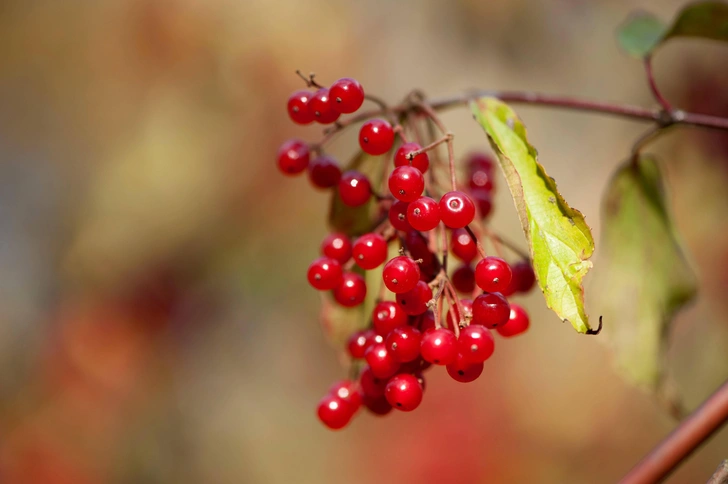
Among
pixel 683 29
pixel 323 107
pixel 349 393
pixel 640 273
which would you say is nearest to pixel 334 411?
pixel 349 393

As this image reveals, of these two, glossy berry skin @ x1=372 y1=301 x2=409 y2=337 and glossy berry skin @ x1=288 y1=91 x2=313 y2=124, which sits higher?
glossy berry skin @ x1=288 y1=91 x2=313 y2=124

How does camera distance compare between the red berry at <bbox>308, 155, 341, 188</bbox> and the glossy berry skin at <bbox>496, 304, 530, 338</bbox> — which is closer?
the glossy berry skin at <bbox>496, 304, 530, 338</bbox>

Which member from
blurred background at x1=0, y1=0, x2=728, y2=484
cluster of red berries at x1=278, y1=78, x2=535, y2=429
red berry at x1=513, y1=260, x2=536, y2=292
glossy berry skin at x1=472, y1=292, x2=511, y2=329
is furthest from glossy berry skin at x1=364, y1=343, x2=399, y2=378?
blurred background at x1=0, y1=0, x2=728, y2=484

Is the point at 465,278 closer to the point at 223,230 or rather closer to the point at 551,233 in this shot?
the point at 551,233

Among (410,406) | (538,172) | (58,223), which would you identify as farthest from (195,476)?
(538,172)

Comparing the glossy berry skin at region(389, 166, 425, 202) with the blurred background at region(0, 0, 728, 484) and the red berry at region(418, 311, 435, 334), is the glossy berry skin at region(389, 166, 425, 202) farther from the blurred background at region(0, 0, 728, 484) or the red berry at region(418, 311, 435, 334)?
the blurred background at region(0, 0, 728, 484)

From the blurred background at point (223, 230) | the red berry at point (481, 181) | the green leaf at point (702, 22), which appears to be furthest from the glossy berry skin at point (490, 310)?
the blurred background at point (223, 230)

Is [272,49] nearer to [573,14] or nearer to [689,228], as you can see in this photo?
[573,14]
